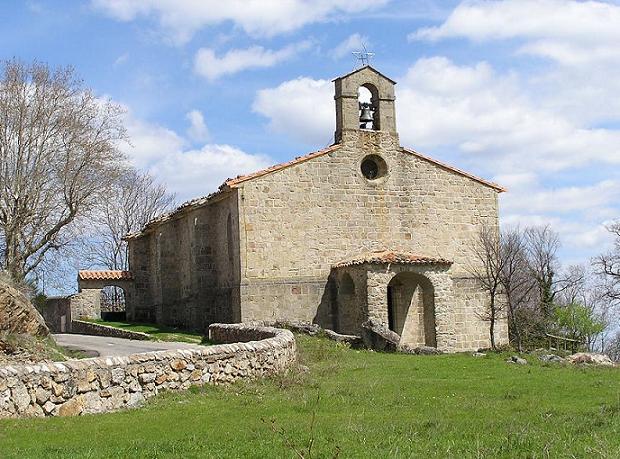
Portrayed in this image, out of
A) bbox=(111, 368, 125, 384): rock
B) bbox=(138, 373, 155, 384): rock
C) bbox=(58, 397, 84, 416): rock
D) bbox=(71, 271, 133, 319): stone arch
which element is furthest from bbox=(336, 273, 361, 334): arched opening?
bbox=(58, 397, 84, 416): rock

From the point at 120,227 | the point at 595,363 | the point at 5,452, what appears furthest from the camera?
the point at 120,227

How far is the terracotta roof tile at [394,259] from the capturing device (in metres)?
27.8

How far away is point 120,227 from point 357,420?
51.1 m

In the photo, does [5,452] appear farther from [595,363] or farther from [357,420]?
[595,363]

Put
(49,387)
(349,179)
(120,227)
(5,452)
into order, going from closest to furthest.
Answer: (5,452)
(49,387)
(349,179)
(120,227)

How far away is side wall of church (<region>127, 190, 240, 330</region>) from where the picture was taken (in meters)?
30.8

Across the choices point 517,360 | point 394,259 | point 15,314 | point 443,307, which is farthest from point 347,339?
point 15,314

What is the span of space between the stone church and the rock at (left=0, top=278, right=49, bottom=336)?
10870 mm

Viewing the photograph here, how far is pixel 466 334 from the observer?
102 feet

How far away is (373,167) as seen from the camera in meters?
31.5

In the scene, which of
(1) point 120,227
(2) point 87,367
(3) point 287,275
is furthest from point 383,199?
(1) point 120,227

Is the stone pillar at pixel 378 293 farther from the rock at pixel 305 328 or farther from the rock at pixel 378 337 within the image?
the rock at pixel 305 328

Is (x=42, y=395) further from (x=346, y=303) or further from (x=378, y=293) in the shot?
(x=346, y=303)

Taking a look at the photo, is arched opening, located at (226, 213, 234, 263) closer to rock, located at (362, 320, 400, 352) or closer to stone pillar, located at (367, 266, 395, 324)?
stone pillar, located at (367, 266, 395, 324)
